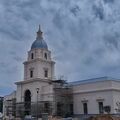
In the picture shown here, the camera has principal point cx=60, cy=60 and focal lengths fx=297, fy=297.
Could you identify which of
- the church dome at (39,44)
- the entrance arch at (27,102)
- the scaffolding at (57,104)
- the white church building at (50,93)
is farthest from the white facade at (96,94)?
the church dome at (39,44)

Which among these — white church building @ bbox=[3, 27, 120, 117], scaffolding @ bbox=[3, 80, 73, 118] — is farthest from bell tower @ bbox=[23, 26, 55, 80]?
scaffolding @ bbox=[3, 80, 73, 118]

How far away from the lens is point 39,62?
71.3 meters

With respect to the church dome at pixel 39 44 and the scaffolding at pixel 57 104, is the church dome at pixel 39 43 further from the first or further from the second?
the scaffolding at pixel 57 104

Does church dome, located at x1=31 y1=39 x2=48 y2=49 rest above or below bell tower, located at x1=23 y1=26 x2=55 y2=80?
above

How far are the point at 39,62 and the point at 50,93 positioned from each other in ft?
30.3

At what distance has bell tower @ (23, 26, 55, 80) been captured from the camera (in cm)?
7106

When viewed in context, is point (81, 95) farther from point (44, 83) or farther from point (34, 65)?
point (34, 65)

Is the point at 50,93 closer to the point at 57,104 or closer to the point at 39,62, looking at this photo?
the point at 57,104

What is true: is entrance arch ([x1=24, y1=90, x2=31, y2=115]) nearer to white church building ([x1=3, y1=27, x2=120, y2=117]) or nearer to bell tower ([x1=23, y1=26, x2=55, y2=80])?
white church building ([x1=3, y1=27, x2=120, y2=117])

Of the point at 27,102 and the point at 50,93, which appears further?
the point at 27,102

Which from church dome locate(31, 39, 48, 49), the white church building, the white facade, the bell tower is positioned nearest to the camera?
the white facade

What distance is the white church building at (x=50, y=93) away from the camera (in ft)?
194

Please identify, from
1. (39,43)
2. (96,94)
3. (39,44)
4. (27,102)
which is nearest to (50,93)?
(27,102)

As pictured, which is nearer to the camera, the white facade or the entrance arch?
the white facade
